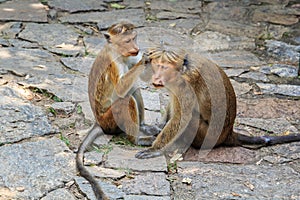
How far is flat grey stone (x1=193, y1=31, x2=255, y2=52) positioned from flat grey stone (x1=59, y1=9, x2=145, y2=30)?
94 cm

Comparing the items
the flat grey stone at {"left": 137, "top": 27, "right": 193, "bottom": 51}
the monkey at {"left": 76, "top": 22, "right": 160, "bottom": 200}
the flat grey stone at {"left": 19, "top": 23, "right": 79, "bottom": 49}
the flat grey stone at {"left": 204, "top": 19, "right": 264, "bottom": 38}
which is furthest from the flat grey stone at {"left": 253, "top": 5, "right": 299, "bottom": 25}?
the monkey at {"left": 76, "top": 22, "right": 160, "bottom": 200}

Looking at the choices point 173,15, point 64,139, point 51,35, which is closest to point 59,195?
point 64,139

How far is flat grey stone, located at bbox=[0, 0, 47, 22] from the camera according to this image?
27.2ft

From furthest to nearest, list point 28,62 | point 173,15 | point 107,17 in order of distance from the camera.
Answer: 1. point 173,15
2. point 107,17
3. point 28,62

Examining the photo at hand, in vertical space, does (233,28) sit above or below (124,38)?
below

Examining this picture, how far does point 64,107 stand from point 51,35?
7.13 ft

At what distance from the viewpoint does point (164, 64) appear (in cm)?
470

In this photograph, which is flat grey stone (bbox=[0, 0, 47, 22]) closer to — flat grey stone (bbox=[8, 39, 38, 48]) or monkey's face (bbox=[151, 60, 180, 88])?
flat grey stone (bbox=[8, 39, 38, 48])

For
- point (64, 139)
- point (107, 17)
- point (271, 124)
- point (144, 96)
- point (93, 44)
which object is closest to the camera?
point (64, 139)

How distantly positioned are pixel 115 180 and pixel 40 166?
2.07 ft

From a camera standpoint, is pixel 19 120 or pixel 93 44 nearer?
pixel 19 120

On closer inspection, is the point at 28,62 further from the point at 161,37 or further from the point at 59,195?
the point at 59,195

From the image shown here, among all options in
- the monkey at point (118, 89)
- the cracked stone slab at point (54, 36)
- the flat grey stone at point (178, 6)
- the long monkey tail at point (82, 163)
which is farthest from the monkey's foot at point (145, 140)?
the flat grey stone at point (178, 6)

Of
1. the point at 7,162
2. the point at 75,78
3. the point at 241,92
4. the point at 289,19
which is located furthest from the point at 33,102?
the point at 289,19
